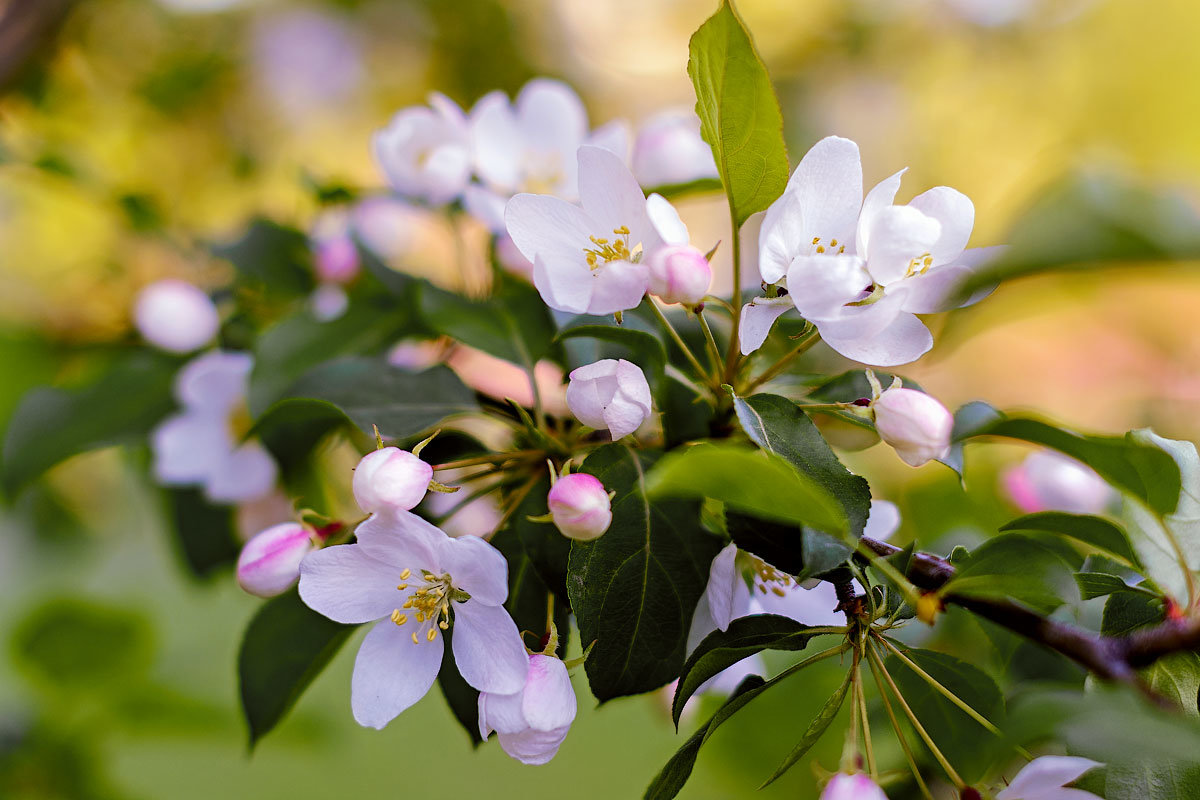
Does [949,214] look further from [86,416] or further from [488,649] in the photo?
[86,416]

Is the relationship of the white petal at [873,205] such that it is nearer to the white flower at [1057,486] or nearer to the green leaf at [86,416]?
the white flower at [1057,486]

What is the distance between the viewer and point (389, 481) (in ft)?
1.44

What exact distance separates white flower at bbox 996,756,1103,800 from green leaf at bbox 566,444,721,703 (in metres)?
0.18

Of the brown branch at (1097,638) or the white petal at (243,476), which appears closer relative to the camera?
the brown branch at (1097,638)

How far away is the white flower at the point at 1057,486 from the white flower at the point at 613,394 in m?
0.51

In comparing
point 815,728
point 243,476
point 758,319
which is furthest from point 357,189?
point 815,728

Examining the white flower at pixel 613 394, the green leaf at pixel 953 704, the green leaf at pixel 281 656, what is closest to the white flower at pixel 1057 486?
the green leaf at pixel 953 704

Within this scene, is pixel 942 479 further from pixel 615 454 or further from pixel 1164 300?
pixel 1164 300

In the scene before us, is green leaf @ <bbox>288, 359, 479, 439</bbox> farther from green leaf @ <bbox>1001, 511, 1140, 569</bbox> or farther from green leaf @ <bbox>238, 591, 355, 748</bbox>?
green leaf @ <bbox>1001, 511, 1140, 569</bbox>

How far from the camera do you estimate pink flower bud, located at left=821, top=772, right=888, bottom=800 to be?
1.36ft

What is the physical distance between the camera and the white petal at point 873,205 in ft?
1.59

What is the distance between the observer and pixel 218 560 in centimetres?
87

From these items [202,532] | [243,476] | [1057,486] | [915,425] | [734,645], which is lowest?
[202,532]

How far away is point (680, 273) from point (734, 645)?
201 millimetres
